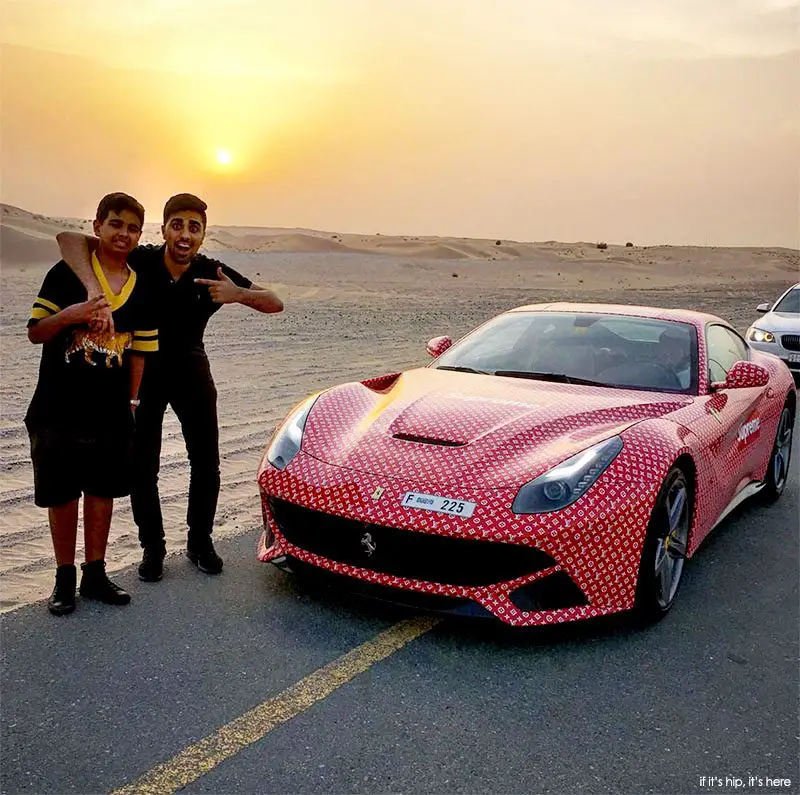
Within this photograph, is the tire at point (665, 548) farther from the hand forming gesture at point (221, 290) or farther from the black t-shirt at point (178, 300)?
the black t-shirt at point (178, 300)

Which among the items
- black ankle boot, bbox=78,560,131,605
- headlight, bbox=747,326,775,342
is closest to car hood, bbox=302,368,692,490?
black ankle boot, bbox=78,560,131,605

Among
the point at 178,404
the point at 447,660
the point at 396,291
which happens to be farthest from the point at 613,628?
the point at 396,291

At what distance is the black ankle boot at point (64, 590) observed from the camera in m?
4.23

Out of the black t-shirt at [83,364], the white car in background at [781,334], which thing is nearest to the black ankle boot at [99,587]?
the black t-shirt at [83,364]

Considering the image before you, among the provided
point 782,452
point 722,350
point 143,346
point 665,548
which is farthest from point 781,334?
point 143,346

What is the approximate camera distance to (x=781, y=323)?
13391 mm

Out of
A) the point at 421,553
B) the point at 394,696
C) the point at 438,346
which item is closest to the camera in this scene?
the point at 394,696

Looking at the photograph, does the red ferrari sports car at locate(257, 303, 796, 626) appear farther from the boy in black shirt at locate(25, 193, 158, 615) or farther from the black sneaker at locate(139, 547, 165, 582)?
the boy in black shirt at locate(25, 193, 158, 615)

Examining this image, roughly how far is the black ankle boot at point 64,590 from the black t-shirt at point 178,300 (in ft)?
3.62

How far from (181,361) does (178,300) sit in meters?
→ 0.31

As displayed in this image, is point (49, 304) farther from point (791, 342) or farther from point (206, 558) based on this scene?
point (791, 342)

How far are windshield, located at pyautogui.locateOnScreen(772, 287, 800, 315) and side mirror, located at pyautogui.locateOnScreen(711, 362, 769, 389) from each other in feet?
30.9

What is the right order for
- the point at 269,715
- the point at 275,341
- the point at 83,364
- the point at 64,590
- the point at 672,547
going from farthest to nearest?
1. the point at 275,341
2. the point at 672,547
3. the point at 64,590
4. the point at 83,364
5. the point at 269,715

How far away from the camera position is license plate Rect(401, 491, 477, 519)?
3939 mm
